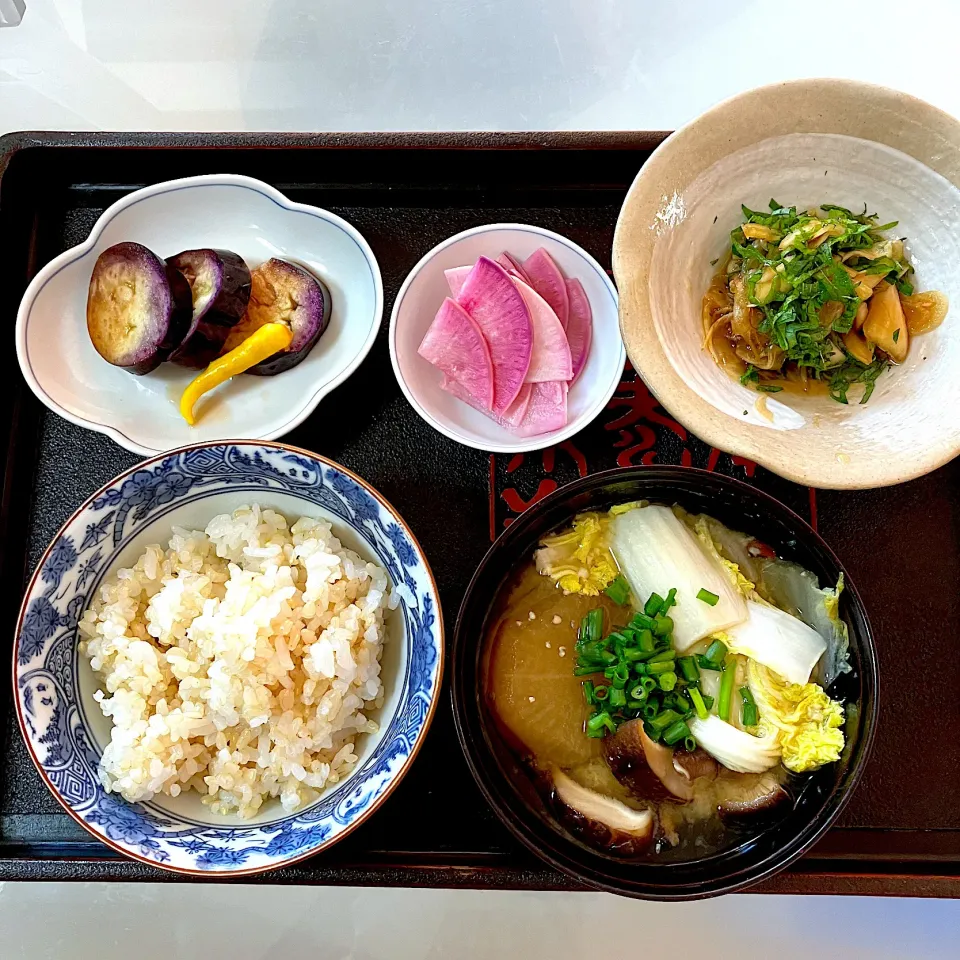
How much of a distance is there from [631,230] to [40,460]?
1472 mm

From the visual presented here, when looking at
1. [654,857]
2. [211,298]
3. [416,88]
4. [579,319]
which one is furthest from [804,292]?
[416,88]

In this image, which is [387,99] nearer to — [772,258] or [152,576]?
[772,258]

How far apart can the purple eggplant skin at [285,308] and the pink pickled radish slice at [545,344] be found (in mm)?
474

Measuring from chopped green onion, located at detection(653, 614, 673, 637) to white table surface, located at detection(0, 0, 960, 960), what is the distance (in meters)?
0.97

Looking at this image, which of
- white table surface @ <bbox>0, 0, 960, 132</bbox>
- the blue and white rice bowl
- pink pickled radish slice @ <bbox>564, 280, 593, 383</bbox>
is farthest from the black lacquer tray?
white table surface @ <bbox>0, 0, 960, 132</bbox>

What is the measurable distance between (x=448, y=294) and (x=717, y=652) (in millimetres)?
1014

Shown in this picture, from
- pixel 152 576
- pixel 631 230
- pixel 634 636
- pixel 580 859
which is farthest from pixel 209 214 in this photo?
pixel 580 859

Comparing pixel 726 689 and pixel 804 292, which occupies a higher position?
pixel 804 292

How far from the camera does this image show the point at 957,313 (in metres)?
1.71

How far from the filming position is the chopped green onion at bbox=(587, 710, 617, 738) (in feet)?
5.34

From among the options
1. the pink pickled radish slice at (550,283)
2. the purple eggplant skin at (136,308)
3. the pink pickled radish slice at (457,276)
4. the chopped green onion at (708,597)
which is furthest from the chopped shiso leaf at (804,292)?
the purple eggplant skin at (136,308)

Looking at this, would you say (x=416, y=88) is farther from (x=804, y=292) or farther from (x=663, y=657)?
(x=663, y=657)

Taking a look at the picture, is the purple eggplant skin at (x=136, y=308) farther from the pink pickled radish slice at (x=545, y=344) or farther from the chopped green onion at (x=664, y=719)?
the chopped green onion at (x=664, y=719)

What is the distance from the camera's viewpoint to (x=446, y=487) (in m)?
1.94
